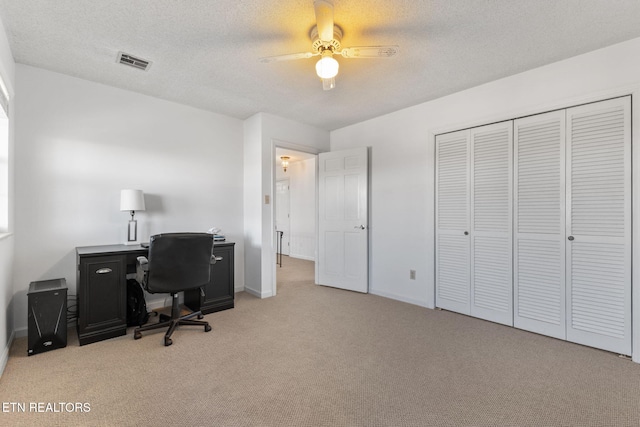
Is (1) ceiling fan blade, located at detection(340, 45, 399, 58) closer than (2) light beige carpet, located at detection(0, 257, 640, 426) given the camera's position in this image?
No

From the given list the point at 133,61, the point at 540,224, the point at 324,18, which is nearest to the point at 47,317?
the point at 133,61

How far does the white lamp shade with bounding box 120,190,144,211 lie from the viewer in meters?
3.00

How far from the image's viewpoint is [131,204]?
3006 mm

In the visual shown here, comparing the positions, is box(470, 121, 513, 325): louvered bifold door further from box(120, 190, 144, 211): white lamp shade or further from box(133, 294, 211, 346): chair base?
box(120, 190, 144, 211): white lamp shade

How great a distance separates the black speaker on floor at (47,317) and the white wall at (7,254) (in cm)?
15

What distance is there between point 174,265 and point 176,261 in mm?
38

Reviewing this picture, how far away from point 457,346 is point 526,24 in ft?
8.30

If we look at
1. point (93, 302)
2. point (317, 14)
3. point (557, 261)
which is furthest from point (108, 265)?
point (557, 261)

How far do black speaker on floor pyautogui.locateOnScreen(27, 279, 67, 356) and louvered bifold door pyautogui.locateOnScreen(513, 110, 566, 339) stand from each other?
161 inches

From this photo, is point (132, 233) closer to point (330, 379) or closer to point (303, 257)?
point (330, 379)

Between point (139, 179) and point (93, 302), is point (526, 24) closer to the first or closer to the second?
point (139, 179)

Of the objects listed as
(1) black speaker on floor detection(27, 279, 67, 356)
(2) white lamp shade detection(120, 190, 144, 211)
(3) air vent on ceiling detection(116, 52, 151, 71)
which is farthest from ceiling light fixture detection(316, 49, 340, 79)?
(1) black speaker on floor detection(27, 279, 67, 356)

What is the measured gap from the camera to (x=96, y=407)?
1.72 m

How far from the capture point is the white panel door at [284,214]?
7.88 meters
